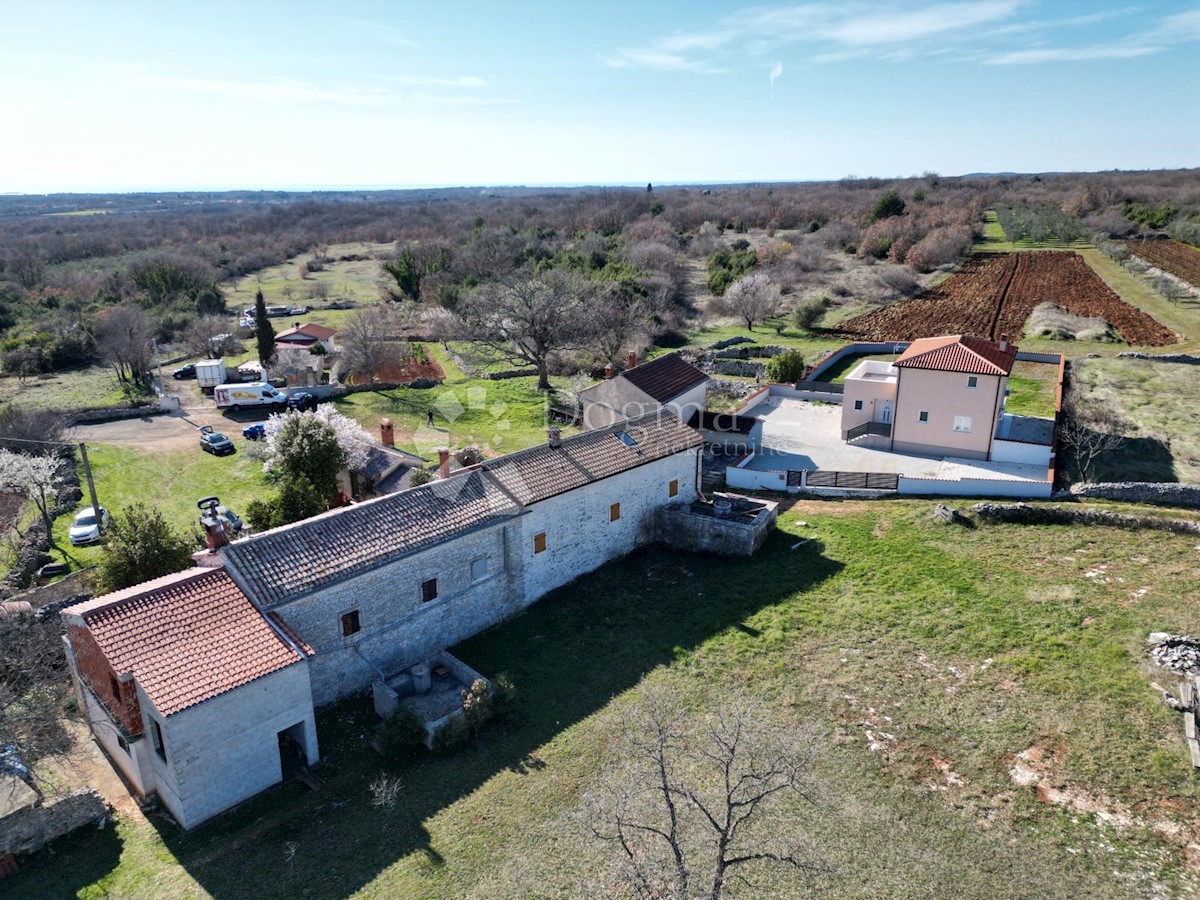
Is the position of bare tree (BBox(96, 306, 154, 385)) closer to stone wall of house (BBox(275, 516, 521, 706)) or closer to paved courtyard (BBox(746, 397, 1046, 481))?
paved courtyard (BBox(746, 397, 1046, 481))

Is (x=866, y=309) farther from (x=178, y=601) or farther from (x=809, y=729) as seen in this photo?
(x=178, y=601)

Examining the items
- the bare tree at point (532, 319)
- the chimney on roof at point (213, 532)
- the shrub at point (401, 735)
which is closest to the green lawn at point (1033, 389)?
the bare tree at point (532, 319)

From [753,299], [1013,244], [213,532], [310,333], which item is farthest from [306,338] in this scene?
[1013,244]

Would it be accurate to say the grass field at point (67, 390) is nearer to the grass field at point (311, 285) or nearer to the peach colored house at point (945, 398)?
the grass field at point (311, 285)

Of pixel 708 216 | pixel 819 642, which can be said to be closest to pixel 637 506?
pixel 819 642

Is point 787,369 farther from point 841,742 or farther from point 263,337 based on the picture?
point 263,337
